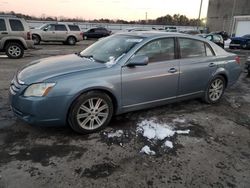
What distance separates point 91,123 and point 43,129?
0.83 metres

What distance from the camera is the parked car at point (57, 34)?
19.9 m

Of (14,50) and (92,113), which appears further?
(14,50)

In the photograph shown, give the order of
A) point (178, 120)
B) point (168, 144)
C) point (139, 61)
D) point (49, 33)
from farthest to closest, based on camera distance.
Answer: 1. point (49, 33)
2. point (178, 120)
3. point (139, 61)
4. point (168, 144)

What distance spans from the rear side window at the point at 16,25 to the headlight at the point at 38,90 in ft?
30.0

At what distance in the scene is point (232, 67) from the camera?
19.0 ft

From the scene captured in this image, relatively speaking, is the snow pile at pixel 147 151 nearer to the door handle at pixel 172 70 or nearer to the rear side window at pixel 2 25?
the door handle at pixel 172 70

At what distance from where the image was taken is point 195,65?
196 inches

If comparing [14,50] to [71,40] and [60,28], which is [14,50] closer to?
[60,28]

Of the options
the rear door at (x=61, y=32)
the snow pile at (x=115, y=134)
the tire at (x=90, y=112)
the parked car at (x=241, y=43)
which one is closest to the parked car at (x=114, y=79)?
the tire at (x=90, y=112)

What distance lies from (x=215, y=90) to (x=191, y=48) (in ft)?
4.22

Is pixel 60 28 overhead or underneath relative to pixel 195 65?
underneath

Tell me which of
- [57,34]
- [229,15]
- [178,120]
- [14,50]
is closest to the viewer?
[178,120]

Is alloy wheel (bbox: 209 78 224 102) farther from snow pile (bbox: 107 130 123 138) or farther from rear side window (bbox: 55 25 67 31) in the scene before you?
rear side window (bbox: 55 25 67 31)

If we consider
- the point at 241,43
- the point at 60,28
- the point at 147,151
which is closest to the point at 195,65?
the point at 147,151
